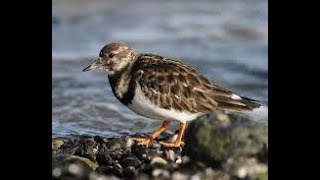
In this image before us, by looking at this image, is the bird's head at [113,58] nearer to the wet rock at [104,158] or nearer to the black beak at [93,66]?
the black beak at [93,66]

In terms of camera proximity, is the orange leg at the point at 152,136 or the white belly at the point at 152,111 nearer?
the white belly at the point at 152,111

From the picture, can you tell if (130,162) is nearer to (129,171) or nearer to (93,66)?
(129,171)

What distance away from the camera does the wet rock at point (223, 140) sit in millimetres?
4242

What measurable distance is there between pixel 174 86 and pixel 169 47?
44 centimetres

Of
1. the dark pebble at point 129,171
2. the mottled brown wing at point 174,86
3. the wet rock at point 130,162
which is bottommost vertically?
the dark pebble at point 129,171

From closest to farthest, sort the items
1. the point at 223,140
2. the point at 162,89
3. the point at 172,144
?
the point at 223,140 → the point at 162,89 → the point at 172,144

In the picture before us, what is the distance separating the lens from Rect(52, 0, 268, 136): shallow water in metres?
4.61

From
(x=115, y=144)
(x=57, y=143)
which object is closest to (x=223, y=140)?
(x=115, y=144)

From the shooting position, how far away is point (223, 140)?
14.0 feet

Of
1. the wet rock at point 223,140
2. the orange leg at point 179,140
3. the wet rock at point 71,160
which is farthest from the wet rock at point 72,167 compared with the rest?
the wet rock at point 223,140

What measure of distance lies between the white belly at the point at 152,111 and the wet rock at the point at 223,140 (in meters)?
0.10

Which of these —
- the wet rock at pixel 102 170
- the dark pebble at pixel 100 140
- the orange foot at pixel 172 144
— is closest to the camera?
the wet rock at pixel 102 170
